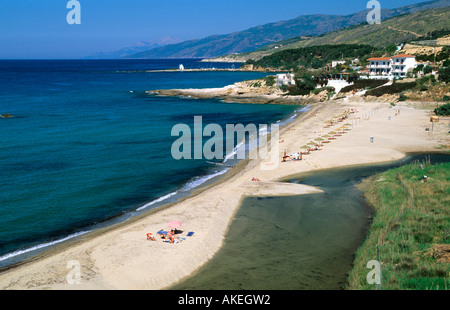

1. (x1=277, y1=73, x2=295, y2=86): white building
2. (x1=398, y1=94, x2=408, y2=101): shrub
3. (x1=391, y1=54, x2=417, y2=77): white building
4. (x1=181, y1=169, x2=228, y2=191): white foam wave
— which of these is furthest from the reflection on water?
(x1=277, y1=73, x2=295, y2=86): white building

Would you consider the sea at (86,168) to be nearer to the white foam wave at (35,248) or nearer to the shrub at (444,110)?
the white foam wave at (35,248)

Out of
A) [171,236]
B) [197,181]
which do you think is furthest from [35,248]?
[197,181]

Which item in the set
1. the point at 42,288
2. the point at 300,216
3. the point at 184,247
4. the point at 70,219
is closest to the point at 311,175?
the point at 300,216

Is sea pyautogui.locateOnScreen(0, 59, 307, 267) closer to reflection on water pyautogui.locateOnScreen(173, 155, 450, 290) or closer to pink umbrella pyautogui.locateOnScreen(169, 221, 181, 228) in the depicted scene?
pink umbrella pyautogui.locateOnScreen(169, 221, 181, 228)

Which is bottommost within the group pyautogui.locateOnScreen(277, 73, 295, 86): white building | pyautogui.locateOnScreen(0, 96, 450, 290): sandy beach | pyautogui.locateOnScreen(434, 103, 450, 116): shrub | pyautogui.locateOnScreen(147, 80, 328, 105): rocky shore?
pyautogui.locateOnScreen(0, 96, 450, 290): sandy beach

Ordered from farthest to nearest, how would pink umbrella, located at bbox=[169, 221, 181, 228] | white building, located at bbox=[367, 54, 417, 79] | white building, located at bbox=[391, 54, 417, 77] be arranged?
white building, located at bbox=[367, 54, 417, 79] → white building, located at bbox=[391, 54, 417, 77] → pink umbrella, located at bbox=[169, 221, 181, 228]

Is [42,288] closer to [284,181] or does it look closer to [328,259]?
[328,259]
